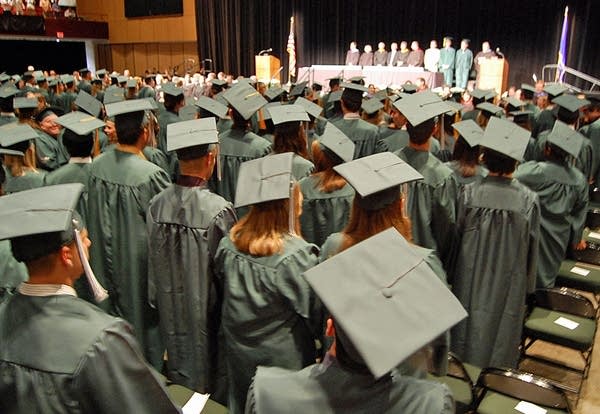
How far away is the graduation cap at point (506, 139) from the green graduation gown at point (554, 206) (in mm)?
845

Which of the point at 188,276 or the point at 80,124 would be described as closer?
the point at 188,276

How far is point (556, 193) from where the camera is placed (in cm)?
393

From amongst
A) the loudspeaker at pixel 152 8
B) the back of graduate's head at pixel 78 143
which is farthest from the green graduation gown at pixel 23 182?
the loudspeaker at pixel 152 8

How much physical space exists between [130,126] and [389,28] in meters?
18.7

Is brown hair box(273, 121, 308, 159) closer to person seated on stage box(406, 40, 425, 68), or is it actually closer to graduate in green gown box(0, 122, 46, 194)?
graduate in green gown box(0, 122, 46, 194)

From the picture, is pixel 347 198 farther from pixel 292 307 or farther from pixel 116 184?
pixel 116 184

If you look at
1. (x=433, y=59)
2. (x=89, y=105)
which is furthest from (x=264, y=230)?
(x=433, y=59)

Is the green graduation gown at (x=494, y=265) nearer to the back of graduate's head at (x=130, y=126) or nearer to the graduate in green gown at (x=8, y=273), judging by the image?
the back of graduate's head at (x=130, y=126)

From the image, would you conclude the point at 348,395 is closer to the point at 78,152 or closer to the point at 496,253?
the point at 496,253

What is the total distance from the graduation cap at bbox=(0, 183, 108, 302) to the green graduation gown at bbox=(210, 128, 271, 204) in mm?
2907

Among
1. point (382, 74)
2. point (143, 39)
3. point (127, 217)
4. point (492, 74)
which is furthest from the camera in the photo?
point (143, 39)

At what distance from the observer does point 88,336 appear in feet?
4.77

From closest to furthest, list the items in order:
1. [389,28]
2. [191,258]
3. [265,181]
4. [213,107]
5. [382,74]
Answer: [265,181]
[191,258]
[213,107]
[382,74]
[389,28]

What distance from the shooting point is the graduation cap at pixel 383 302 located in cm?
127
